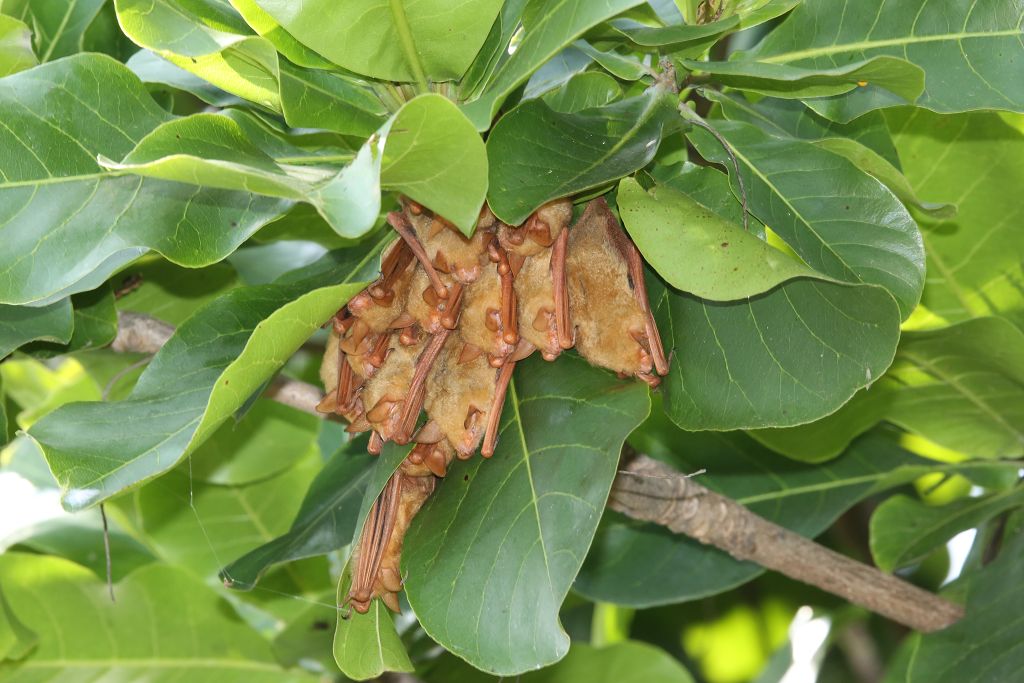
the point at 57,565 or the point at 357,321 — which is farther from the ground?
the point at 357,321

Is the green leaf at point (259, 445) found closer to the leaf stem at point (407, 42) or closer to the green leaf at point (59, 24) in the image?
the green leaf at point (59, 24)

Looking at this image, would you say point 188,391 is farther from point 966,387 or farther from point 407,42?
point 966,387

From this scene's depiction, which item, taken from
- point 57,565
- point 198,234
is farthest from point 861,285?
point 57,565

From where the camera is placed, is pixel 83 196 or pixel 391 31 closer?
pixel 391 31

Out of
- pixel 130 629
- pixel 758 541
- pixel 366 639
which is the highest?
pixel 366 639

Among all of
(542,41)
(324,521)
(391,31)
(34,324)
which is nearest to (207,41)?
(391,31)

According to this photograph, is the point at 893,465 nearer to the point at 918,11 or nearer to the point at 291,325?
the point at 918,11
